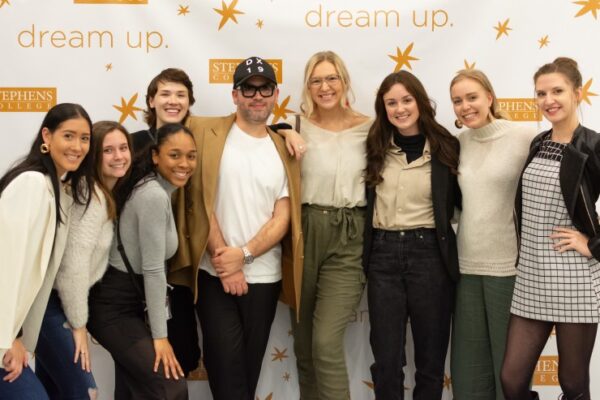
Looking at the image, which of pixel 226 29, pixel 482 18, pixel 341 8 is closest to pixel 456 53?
pixel 482 18

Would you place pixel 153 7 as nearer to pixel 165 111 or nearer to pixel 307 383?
pixel 165 111

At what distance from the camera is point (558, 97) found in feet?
7.02

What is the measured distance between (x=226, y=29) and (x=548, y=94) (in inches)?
63.1

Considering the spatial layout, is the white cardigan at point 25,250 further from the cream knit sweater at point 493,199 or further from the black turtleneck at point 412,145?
the cream knit sweater at point 493,199

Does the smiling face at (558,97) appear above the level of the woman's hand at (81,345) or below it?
above

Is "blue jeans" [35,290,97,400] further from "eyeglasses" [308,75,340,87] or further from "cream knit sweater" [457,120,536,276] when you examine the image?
"cream knit sweater" [457,120,536,276]

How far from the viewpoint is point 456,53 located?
9.75 feet

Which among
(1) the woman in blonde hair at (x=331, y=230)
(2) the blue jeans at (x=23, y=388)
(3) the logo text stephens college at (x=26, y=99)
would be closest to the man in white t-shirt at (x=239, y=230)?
(1) the woman in blonde hair at (x=331, y=230)

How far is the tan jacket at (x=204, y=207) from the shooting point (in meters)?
2.37

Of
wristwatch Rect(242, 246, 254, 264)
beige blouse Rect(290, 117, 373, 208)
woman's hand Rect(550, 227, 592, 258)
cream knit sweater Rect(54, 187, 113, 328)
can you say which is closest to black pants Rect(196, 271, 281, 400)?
wristwatch Rect(242, 246, 254, 264)

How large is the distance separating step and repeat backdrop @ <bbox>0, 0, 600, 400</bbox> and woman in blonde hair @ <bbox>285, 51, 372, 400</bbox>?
408 millimetres

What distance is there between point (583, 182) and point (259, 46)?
66.3 inches

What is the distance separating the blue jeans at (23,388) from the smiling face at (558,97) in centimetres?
205

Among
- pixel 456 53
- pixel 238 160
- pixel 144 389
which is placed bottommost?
pixel 144 389
